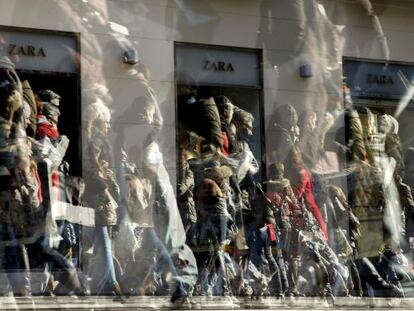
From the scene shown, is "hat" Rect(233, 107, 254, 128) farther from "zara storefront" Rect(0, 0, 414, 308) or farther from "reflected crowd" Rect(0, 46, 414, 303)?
"zara storefront" Rect(0, 0, 414, 308)

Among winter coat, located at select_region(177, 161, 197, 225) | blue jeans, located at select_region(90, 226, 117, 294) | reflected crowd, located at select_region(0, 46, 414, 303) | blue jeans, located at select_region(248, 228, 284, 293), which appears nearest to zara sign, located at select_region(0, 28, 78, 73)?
reflected crowd, located at select_region(0, 46, 414, 303)

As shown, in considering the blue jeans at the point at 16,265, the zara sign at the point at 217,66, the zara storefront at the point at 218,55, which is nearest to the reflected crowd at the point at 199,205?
the blue jeans at the point at 16,265

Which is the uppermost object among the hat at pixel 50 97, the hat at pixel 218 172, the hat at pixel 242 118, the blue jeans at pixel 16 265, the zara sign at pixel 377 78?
the zara sign at pixel 377 78

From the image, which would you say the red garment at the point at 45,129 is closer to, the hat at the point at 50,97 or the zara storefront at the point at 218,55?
the zara storefront at the point at 218,55

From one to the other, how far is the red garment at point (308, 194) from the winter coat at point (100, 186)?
2.57 meters

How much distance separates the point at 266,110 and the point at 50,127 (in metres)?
3.24

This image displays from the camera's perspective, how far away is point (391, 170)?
15.2 metres

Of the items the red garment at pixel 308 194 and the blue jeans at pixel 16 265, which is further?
the red garment at pixel 308 194

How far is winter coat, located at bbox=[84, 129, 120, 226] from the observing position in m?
12.4

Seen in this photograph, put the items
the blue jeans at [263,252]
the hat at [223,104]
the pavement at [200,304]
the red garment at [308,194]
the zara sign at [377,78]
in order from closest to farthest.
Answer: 1. the pavement at [200,304]
2. the blue jeans at [263,252]
3. the hat at [223,104]
4. the red garment at [308,194]
5. the zara sign at [377,78]

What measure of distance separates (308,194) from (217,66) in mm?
2028

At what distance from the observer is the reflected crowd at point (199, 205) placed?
11.9 meters

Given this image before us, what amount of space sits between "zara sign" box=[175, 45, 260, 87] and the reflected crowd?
268 millimetres

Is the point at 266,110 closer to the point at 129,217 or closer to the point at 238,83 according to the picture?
the point at 238,83
